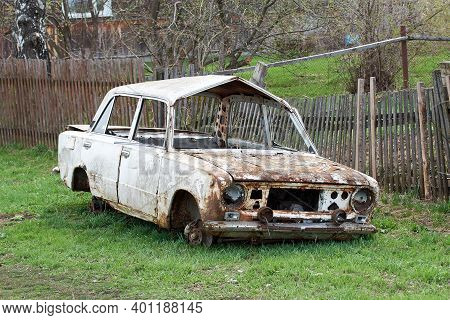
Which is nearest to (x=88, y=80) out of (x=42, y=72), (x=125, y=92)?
(x=42, y=72)

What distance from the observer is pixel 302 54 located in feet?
61.0

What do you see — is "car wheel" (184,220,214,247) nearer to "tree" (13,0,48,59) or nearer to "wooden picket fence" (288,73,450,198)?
"wooden picket fence" (288,73,450,198)

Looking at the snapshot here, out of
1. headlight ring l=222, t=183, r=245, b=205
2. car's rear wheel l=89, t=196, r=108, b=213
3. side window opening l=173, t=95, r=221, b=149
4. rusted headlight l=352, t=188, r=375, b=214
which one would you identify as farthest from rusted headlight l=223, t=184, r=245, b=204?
side window opening l=173, t=95, r=221, b=149

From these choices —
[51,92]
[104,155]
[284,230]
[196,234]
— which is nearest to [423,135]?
[284,230]

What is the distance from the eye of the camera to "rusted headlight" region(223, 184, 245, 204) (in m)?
8.44

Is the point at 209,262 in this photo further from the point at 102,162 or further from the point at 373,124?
the point at 373,124

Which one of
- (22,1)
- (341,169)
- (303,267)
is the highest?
(22,1)

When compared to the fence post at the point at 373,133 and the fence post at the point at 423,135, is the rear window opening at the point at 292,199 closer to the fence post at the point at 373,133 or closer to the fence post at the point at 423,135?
the fence post at the point at 423,135

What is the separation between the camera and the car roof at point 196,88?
9.63 metres

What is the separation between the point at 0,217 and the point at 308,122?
14.6 ft

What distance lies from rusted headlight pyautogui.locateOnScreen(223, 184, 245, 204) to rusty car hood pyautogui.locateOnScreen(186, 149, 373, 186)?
0.11 meters

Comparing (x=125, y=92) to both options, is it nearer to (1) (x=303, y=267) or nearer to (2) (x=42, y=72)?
(1) (x=303, y=267)

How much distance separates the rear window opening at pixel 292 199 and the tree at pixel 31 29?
→ 1086 cm

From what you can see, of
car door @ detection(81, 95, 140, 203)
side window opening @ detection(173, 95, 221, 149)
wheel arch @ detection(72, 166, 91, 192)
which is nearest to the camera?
car door @ detection(81, 95, 140, 203)
